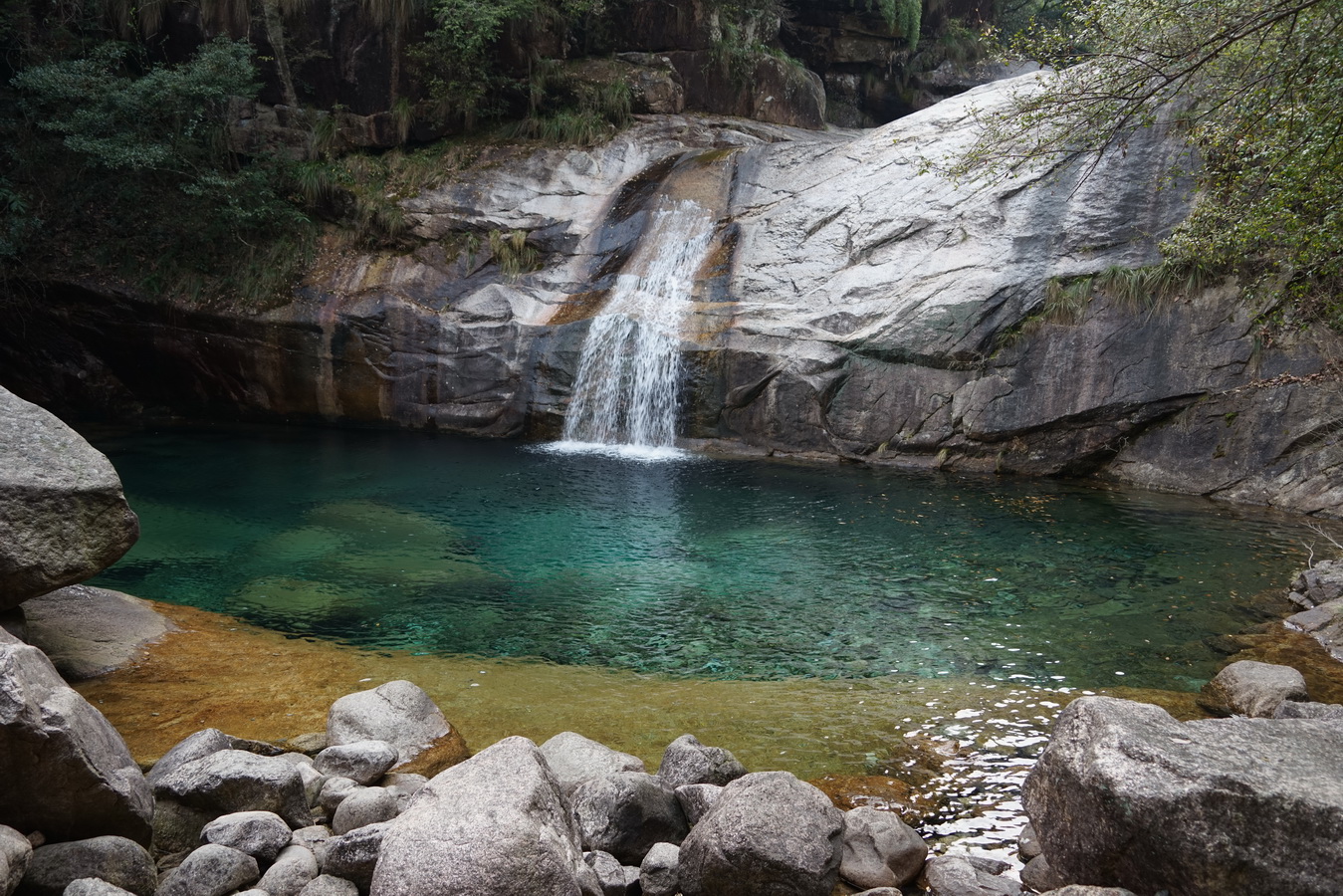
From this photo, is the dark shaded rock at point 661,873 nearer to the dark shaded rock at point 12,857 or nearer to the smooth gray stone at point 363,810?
the smooth gray stone at point 363,810

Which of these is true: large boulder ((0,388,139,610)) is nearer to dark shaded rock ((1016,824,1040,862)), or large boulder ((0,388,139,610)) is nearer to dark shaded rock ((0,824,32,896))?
dark shaded rock ((0,824,32,896))

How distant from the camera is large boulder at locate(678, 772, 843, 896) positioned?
10.0 feet

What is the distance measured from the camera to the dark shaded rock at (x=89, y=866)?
2.84 metres

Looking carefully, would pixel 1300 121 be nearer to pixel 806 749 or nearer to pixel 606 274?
pixel 806 749

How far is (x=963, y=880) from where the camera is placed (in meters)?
3.31

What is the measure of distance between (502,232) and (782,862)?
1403 cm

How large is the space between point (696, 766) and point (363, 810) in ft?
4.52

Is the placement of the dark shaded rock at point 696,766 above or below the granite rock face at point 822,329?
below

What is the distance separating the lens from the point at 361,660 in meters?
5.67

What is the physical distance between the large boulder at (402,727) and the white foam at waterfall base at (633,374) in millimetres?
8564

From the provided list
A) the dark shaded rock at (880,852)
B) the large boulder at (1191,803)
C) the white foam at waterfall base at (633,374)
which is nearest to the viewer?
the large boulder at (1191,803)

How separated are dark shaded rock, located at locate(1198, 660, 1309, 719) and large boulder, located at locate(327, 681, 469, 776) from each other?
4165mm

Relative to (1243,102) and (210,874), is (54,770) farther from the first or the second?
(1243,102)

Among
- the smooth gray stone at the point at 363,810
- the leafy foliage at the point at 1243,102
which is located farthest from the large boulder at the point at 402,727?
the leafy foliage at the point at 1243,102
